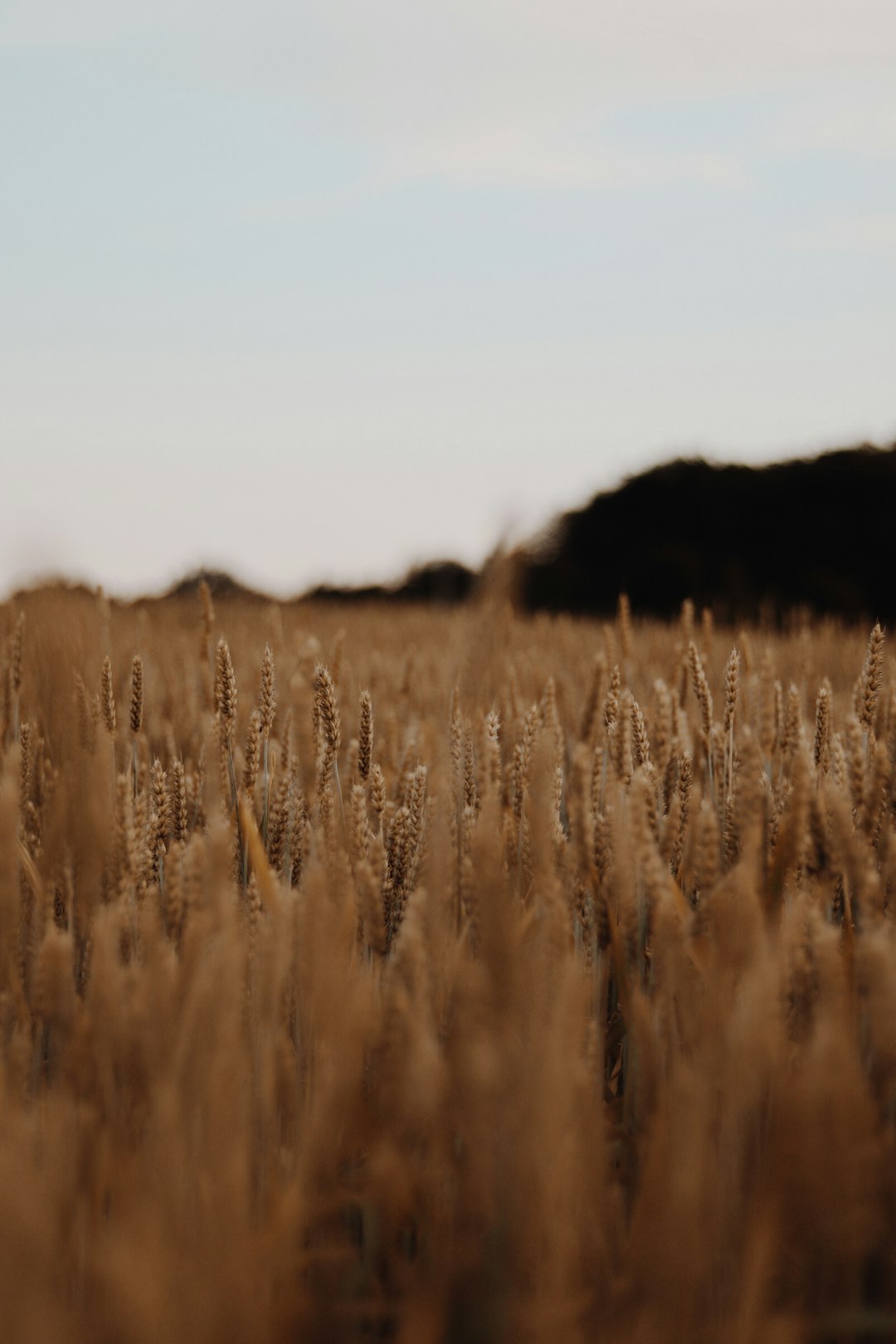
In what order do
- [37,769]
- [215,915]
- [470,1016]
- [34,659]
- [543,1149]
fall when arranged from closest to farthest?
[543,1149] → [470,1016] → [215,915] → [37,769] → [34,659]

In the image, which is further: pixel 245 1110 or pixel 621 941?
pixel 621 941

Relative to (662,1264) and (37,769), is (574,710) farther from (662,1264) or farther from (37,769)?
(662,1264)

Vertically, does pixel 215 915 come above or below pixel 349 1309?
above

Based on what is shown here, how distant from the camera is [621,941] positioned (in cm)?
75

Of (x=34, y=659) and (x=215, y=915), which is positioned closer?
(x=215, y=915)

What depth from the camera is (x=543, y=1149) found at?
440 mm

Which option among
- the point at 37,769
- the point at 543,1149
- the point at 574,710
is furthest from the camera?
the point at 574,710

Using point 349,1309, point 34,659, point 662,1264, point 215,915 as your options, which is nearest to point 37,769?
point 34,659

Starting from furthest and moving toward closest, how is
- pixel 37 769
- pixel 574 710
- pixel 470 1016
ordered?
pixel 574 710 < pixel 37 769 < pixel 470 1016

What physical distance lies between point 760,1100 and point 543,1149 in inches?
7.8

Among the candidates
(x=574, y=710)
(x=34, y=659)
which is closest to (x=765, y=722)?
(x=574, y=710)

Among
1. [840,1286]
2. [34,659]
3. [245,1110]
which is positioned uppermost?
[34,659]

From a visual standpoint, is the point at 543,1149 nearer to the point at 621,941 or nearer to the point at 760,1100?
the point at 760,1100

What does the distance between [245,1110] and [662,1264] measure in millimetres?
220
